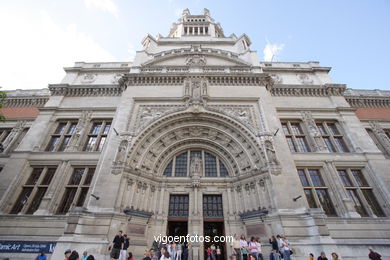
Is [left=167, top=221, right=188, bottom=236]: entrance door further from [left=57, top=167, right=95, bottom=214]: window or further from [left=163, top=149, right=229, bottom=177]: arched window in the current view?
[left=57, top=167, right=95, bottom=214]: window

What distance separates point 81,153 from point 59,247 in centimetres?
707

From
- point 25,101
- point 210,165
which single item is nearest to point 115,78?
point 25,101

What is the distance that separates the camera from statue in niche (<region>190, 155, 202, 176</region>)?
14370 mm

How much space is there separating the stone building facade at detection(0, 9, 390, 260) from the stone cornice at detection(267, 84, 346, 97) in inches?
4.1

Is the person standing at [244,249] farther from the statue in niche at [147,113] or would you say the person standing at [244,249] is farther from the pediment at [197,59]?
the pediment at [197,59]

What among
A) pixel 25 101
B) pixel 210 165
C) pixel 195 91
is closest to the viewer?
pixel 210 165

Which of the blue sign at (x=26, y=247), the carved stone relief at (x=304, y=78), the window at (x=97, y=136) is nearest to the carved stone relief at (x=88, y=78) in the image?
the window at (x=97, y=136)

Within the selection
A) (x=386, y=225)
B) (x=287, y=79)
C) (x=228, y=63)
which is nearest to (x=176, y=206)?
(x=386, y=225)

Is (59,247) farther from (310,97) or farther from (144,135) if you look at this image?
(310,97)

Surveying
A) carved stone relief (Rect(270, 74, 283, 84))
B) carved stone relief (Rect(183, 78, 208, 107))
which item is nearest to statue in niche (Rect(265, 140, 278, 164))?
carved stone relief (Rect(183, 78, 208, 107))

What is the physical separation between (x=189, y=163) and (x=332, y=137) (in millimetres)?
12929

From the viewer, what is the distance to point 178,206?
13648 millimetres

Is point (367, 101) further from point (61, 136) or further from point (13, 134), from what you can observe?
point (13, 134)

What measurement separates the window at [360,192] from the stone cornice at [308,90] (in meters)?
8.03
